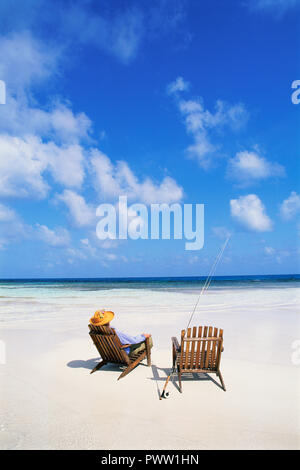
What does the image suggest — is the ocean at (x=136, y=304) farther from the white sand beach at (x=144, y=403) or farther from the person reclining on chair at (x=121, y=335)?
the person reclining on chair at (x=121, y=335)

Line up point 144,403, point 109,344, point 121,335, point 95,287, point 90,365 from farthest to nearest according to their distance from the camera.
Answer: point 95,287 → point 90,365 → point 121,335 → point 109,344 → point 144,403

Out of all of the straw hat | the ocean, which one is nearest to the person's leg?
the straw hat

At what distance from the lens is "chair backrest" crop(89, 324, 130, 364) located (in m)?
5.66

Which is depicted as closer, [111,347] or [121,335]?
[111,347]

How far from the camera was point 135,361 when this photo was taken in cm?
598

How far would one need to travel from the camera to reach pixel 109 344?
5.80 m

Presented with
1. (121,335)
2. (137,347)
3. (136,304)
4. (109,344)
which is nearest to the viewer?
(109,344)

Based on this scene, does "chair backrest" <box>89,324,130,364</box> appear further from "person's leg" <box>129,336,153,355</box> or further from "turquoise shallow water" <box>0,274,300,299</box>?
"turquoise shallow water" <box>0,274,300,299</box>

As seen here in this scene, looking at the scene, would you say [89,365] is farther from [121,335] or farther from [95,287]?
[95,287]

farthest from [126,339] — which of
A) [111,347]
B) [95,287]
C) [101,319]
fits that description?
[95,287]

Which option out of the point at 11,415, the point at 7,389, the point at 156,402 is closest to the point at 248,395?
the point at 156,402

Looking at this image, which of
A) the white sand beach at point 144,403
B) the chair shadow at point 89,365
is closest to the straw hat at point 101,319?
the white sand beach at point 144,403

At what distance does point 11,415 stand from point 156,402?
83.2 inches

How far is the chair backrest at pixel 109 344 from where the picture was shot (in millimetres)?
5656
